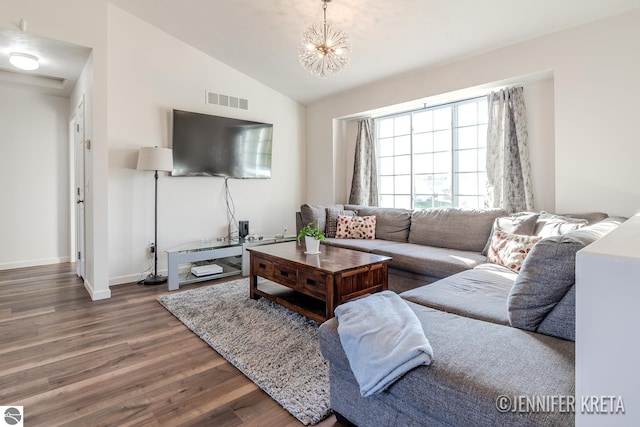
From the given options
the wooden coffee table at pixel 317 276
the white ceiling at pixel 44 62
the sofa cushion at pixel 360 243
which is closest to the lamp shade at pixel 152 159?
the white ceiling at pixel 44 62

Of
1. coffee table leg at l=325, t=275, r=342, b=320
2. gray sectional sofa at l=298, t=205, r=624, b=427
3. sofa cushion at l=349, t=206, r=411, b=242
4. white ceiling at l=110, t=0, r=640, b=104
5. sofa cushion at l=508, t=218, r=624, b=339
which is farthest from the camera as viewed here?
sofa cushion at l=349, t=206, r=411, b=242

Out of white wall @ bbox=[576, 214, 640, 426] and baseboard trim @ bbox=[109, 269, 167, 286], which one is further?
baseboard trim @ bbox=[109, 269, 167, 286]

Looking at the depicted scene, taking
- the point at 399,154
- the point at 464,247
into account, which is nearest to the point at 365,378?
the point at 464,247

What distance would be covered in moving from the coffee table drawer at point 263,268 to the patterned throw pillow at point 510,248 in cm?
196

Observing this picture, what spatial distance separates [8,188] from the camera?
451cm

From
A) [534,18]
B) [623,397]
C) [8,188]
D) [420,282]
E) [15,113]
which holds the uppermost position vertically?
[534,18]

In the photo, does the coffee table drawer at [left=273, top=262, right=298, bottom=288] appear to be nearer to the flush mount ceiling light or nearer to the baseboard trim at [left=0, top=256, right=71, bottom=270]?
the flush mount ceiling light

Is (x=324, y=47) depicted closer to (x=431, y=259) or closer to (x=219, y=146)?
(x=431, y=259)

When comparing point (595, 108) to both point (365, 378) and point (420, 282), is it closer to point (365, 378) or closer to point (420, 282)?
point (420, 282)

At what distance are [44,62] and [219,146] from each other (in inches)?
78.2

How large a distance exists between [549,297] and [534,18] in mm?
2709

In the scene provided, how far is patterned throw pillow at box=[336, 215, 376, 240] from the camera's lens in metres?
4.32

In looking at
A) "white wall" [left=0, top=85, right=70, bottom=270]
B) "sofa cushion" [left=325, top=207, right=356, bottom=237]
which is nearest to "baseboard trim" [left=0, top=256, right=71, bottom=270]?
"white wall" [left=0, top=85, right=70, bottom=270]

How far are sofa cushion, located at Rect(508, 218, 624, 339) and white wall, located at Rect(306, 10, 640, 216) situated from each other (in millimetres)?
1852
